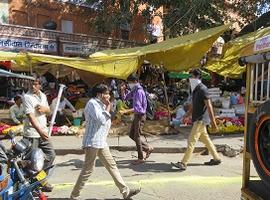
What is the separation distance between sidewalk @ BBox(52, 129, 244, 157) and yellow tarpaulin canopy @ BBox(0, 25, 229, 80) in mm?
2018

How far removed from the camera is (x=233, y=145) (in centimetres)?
1090

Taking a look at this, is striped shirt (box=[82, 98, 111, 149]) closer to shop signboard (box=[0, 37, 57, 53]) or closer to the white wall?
shop signboard (box=[0, 37, 57, 53])

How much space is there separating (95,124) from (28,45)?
584 inches

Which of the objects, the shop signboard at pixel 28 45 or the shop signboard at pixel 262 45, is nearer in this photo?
the shop signboard at pixel 262 45

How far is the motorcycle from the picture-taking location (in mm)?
4938

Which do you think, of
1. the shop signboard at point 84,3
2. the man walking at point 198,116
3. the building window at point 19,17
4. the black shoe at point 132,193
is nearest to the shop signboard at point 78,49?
the building window at point 19,17

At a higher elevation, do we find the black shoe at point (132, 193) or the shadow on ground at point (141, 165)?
the black shoe at point (132, 193)

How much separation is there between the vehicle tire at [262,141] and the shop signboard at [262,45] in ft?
1.47

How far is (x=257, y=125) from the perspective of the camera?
364 centimetres

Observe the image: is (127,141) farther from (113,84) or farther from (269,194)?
(269,194)

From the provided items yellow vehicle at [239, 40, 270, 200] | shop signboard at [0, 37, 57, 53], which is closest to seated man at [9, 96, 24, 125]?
shop signboard at [0, 37, 57, 53]

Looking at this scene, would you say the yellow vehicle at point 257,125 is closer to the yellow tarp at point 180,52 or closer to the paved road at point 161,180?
the paved road at point 161,180

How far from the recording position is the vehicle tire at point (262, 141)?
348 cm

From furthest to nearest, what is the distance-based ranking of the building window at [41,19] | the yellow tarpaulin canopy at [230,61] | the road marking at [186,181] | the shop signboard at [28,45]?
the building window at [41,19] < the shop signboard at [28,45] < the yellow tarpaulin canopy at [230,61] < the road marking at [186,181]
